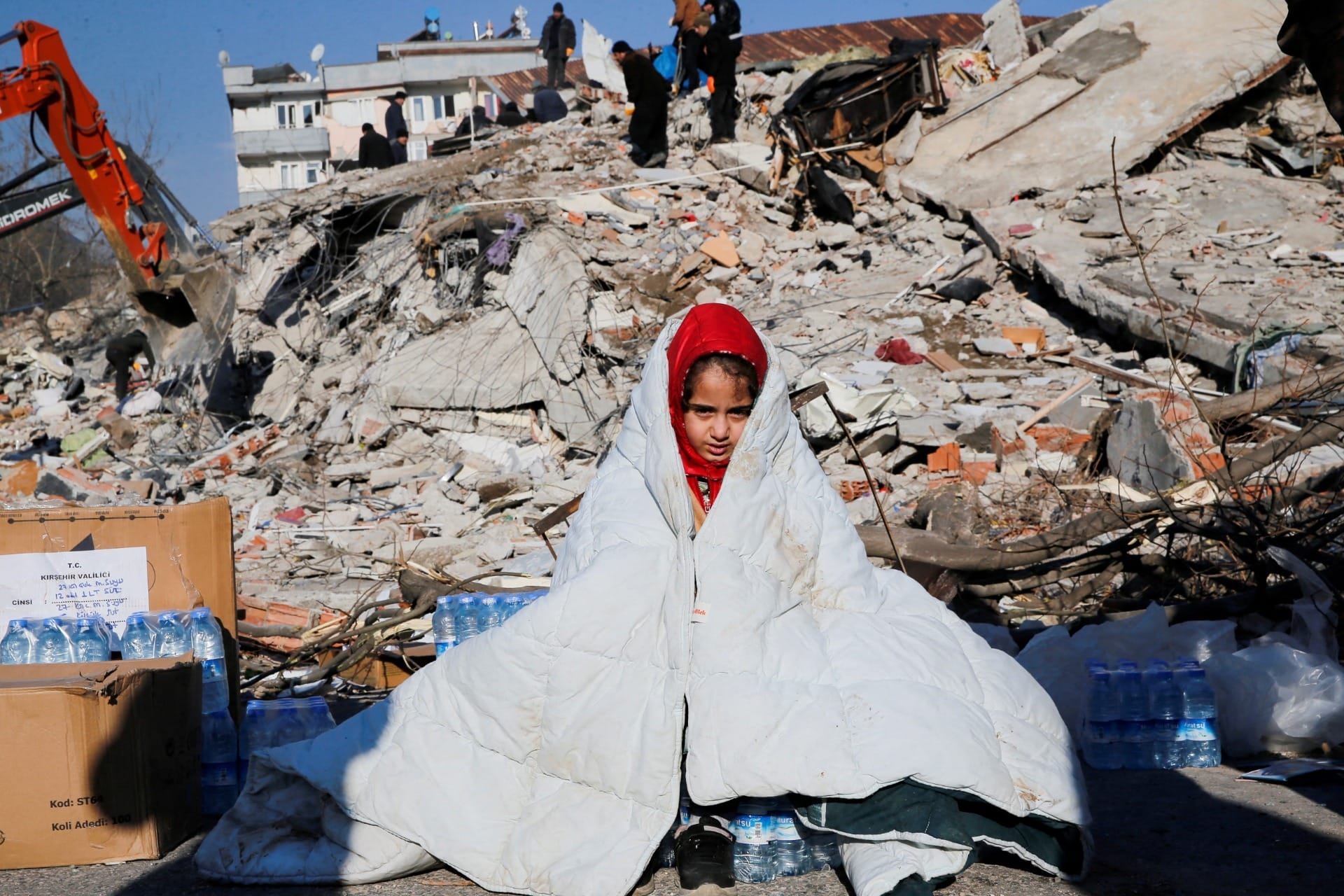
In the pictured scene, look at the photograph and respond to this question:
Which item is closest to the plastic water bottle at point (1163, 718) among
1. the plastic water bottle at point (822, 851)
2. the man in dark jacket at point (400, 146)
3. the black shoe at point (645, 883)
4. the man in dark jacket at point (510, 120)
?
the plastic water bottle at point (822, 851)

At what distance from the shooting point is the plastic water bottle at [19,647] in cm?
331

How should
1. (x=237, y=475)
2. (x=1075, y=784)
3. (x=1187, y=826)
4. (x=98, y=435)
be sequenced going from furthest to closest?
(x=98, y=435)
(x=237, y=475)
(x=1187, y=826)
(x=1075, y=784)

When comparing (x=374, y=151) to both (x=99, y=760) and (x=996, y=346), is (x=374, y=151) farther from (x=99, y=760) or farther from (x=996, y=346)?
(x=99, y=760)

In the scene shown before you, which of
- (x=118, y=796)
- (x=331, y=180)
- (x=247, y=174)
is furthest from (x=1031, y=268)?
(x=247, y=174)

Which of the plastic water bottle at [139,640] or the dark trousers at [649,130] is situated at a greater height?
the dark trousers at [649,130]

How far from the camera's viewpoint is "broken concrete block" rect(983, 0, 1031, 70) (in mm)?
13898

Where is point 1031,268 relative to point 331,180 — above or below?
below

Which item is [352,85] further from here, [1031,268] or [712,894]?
[712,894]

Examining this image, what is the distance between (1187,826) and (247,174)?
51.1 meters

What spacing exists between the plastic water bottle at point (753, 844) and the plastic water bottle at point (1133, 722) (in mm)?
1505

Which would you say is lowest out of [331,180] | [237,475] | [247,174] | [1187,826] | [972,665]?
[1187,826]

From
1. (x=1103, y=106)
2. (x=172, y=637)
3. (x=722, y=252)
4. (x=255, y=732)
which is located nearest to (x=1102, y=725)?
(x=255, y=732)

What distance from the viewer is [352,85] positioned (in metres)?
45.8

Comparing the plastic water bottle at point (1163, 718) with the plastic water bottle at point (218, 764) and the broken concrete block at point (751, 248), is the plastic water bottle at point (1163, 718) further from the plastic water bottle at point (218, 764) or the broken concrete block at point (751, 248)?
the broken concrete block at point (751, 248)
